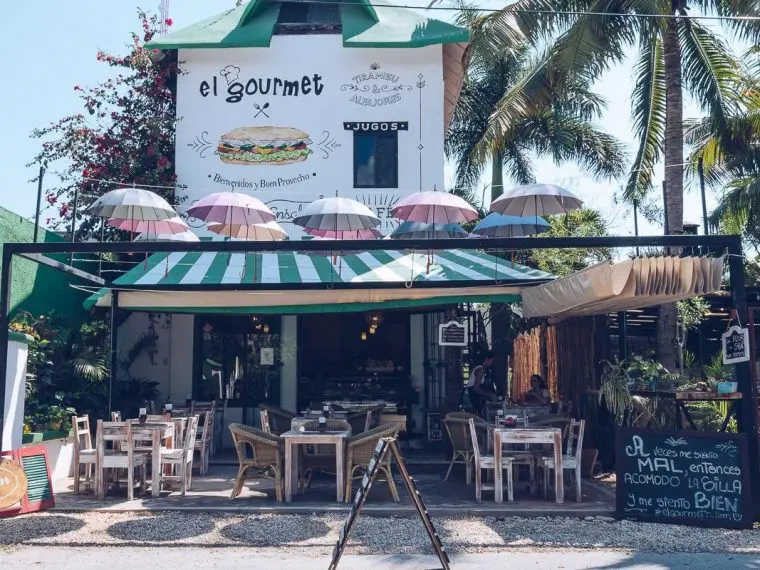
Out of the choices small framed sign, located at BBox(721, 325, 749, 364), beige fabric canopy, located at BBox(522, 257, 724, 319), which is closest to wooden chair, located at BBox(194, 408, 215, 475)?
beige fabric canopy, located at BBox(522, 257, 724, 319)

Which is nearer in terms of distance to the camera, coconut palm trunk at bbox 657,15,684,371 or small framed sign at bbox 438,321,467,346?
small framed sign at bbox 438,321,467,346

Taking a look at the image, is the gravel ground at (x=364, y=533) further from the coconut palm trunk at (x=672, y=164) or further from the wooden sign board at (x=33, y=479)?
the coconut palm trunk at (x=672, y=164)

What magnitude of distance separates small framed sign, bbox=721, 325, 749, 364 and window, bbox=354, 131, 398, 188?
732cm

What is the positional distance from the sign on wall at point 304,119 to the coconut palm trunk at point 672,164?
385cm

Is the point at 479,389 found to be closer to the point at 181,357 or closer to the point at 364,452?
the point at 364,452

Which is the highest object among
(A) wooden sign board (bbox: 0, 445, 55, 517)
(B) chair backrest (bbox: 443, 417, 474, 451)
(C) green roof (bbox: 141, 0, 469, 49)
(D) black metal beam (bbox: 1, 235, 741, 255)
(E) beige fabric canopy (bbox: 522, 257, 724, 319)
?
(C) green roof (bbox: 141, 0, 469, 49)

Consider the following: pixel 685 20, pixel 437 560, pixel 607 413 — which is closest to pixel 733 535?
pixel 437 560

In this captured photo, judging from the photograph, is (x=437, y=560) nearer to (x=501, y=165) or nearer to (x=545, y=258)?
(x=545, y=258)

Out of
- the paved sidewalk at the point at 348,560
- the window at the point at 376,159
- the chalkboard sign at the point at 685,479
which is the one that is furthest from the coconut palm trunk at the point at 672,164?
the paved sidewalk at the point at 348,560

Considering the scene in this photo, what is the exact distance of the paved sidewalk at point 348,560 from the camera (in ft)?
21.3

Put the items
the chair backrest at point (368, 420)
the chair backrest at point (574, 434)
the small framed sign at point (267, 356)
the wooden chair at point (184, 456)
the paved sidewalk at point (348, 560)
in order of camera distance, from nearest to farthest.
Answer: the paved sidewalk at point (348, 560) < the chair backrest at point (574, 434) < the wooden chair at point (184, 456) < the chair backrest at point (368, 420) < the small framed sign at point (267, 356)

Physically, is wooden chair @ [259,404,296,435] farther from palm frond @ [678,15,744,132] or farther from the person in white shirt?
palm frond @ [678,15,744,132]

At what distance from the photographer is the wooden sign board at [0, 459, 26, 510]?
26.0ft

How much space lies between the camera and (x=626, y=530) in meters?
7.61
